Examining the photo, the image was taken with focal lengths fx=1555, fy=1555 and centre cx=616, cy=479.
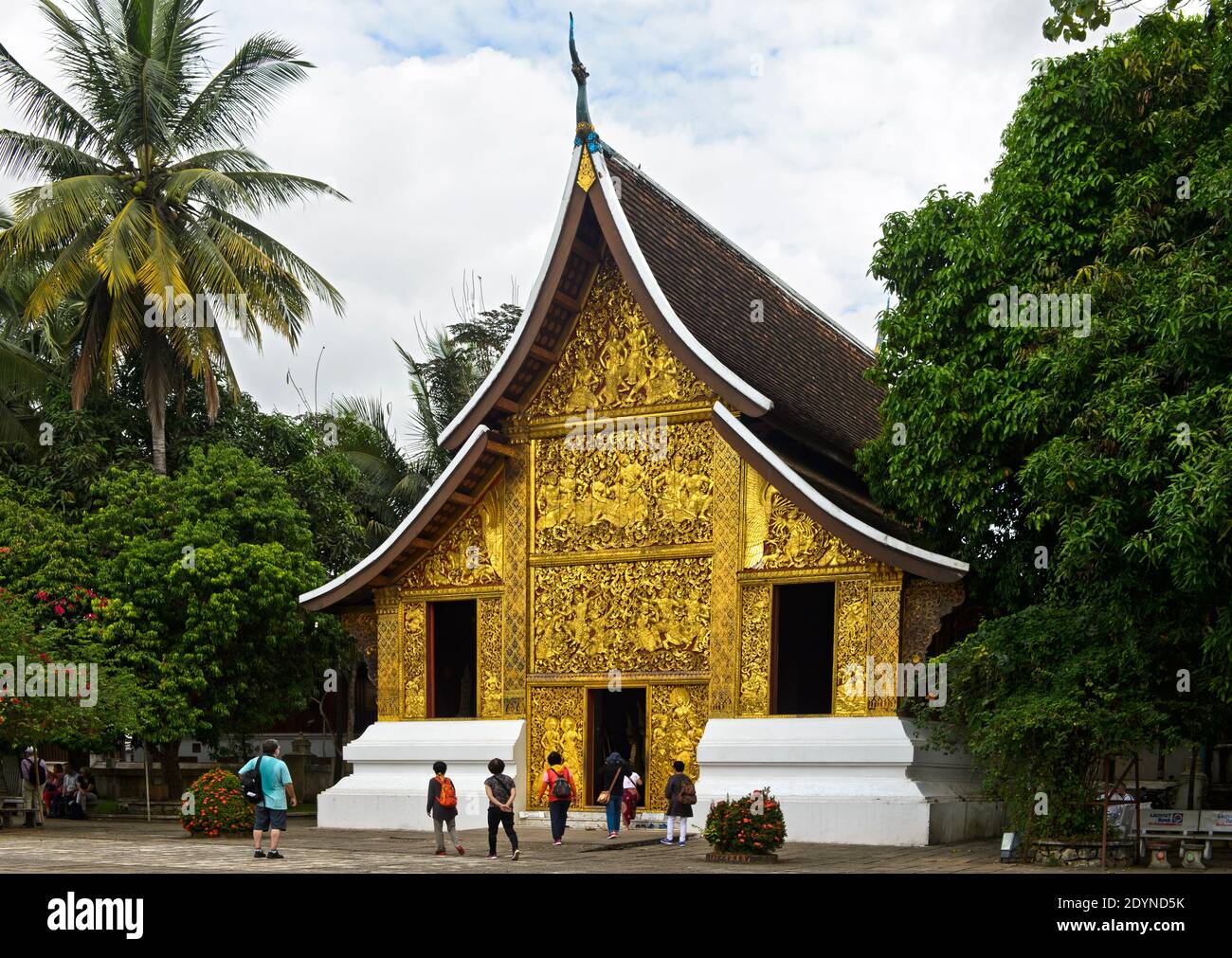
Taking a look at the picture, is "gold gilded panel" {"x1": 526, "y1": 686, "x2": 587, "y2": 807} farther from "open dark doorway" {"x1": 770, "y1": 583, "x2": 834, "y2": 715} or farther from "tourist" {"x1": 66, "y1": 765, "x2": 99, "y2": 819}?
"tourist" {"x1": 66, "y1": 765, "x2": 99, "y2": 819}

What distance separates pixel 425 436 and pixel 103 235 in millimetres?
10363

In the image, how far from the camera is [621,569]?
2036cm

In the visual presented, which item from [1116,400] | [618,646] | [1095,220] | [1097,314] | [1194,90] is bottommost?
[618,646]

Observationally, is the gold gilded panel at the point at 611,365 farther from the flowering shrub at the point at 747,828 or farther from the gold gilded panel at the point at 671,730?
the flowering shrub at the point at 747,828

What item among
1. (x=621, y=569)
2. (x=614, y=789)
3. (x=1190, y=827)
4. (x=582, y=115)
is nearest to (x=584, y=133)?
(x=582, y=115)

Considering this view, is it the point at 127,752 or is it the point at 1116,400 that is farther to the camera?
the point at 127,752

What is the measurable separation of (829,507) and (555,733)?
16.2ft

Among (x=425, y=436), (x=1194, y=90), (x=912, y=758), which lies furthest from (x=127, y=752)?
(x=1194, y=90)

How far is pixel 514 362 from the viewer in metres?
20.7

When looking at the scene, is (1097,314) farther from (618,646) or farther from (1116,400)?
(618,646)

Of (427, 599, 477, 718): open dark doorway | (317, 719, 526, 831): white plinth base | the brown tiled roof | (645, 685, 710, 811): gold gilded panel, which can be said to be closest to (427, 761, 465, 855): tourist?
(317, 719, 526, 831): white plinth base

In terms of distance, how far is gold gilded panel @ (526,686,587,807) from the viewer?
20406 millimetres
